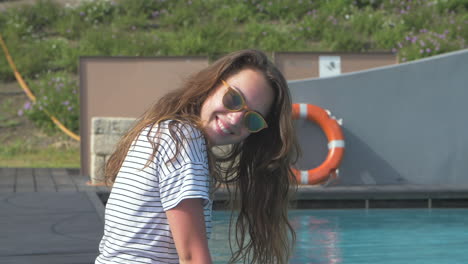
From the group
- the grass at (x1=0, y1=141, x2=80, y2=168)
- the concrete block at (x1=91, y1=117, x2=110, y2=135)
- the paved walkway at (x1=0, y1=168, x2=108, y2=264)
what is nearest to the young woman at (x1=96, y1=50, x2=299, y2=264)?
the paved walkway at (x1=0, y1=168, x2=108, y2=264)

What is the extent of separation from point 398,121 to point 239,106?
6.76 metres

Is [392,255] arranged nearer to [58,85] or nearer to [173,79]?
[173,79]

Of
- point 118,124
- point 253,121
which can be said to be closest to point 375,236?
point 118,124

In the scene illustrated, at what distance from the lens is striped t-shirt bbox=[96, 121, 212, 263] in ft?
4.91

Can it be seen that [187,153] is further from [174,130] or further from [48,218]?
[48,218]

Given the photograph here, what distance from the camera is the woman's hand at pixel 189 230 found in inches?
58.6

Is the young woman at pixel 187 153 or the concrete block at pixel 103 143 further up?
the young woman at pixel 187 153

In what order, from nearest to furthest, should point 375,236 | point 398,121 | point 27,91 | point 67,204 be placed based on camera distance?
point 67,204 → point 375,236 → point 398,121 → point 27,91

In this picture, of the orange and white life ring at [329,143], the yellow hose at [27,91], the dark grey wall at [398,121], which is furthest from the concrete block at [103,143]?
the yellow hose at [27,91]

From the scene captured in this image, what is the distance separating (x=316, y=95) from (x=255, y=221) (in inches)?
243

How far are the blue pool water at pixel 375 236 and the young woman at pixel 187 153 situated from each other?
335cm

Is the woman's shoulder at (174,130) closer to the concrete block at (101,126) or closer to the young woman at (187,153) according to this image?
the young woman at (187,153)

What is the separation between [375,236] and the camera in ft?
20.1

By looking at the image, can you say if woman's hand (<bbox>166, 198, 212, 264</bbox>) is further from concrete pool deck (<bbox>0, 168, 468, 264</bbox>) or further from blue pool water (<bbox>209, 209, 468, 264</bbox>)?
blue pool water (<bbox>209, 209, 468, 264</bbox>)
